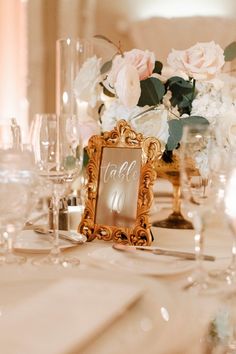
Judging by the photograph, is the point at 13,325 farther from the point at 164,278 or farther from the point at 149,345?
the point at 164,278

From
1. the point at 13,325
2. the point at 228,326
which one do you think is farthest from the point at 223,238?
the point at 13,325

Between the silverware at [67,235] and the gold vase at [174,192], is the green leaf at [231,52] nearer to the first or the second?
the gold vase at [174,192]

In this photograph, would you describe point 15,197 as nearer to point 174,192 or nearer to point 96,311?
point 96,311

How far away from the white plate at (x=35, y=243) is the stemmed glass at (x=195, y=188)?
277 mm

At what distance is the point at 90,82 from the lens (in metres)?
A: 1.25

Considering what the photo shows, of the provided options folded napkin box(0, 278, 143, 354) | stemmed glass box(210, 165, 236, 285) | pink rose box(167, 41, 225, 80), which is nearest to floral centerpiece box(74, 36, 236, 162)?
pink rose box(167, 41, 225, 80)

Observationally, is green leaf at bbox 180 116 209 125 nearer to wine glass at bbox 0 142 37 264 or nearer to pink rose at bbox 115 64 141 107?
pink rose at bbox 115 64 141 107

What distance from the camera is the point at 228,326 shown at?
69 centimetres

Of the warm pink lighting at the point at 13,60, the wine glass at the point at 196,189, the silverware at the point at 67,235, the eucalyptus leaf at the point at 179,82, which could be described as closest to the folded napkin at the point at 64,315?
the wine glass at the point at 196,189

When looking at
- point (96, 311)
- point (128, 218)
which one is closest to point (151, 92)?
point (128, 218)

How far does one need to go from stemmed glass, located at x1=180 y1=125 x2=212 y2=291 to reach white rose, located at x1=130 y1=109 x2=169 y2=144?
0.22 m

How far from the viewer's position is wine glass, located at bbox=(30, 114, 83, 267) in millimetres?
1036

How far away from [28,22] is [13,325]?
252 centimetres

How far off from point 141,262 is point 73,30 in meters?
2.32
